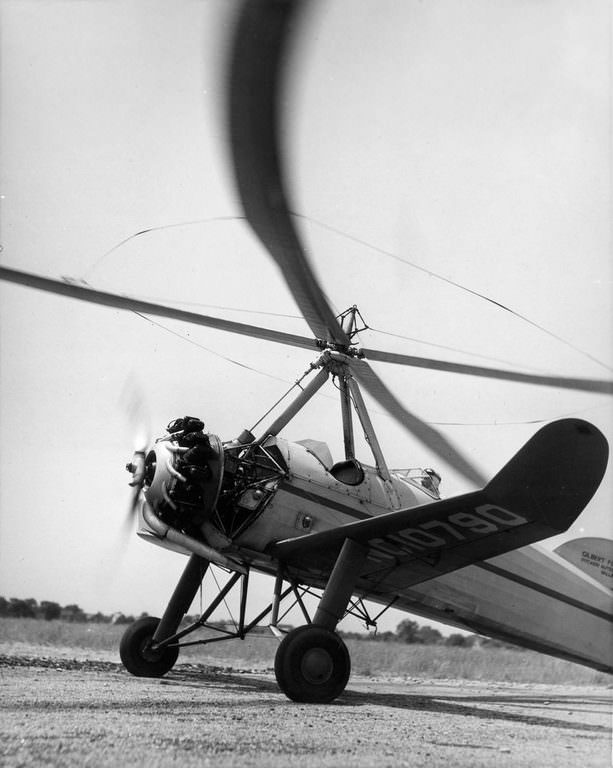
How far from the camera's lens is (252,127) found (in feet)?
14.2

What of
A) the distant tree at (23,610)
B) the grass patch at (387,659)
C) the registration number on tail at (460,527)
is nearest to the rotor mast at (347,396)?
the registration number on tail at (460,527)

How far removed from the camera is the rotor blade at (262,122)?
3703 millimetres

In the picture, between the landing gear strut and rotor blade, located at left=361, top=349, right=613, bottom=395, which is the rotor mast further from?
the landing gear strut

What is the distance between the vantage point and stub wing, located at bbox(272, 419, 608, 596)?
5965mm

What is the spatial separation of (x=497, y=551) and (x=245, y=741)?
4259mm

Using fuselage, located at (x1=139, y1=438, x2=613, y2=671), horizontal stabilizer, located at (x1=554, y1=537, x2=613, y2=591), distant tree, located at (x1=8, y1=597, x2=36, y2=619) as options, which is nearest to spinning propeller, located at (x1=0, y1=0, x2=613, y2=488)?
fuselage, located at (x1=139, y1=438, x2=613, y2=671)

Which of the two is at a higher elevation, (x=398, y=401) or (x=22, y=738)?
(x=398, y=401)

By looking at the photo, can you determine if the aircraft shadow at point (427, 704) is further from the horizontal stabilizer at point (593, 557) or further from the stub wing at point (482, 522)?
the horizontal stabilizer at point (593, 557)

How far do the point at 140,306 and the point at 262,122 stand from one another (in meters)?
3.48

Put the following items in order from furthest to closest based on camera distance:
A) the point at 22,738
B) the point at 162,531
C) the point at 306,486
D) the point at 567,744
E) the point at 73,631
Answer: the point at 73,631 < the point at 306,486 < the point at 162,531 < the point at 567,744 < the point at 22,738

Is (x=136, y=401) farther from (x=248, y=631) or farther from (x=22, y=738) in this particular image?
(x=22, y=738)

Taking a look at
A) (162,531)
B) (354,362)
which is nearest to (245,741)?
(162,531)

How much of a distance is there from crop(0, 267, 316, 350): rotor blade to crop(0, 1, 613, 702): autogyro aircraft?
2cm

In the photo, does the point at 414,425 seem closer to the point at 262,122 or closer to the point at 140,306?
the point at 140,306
